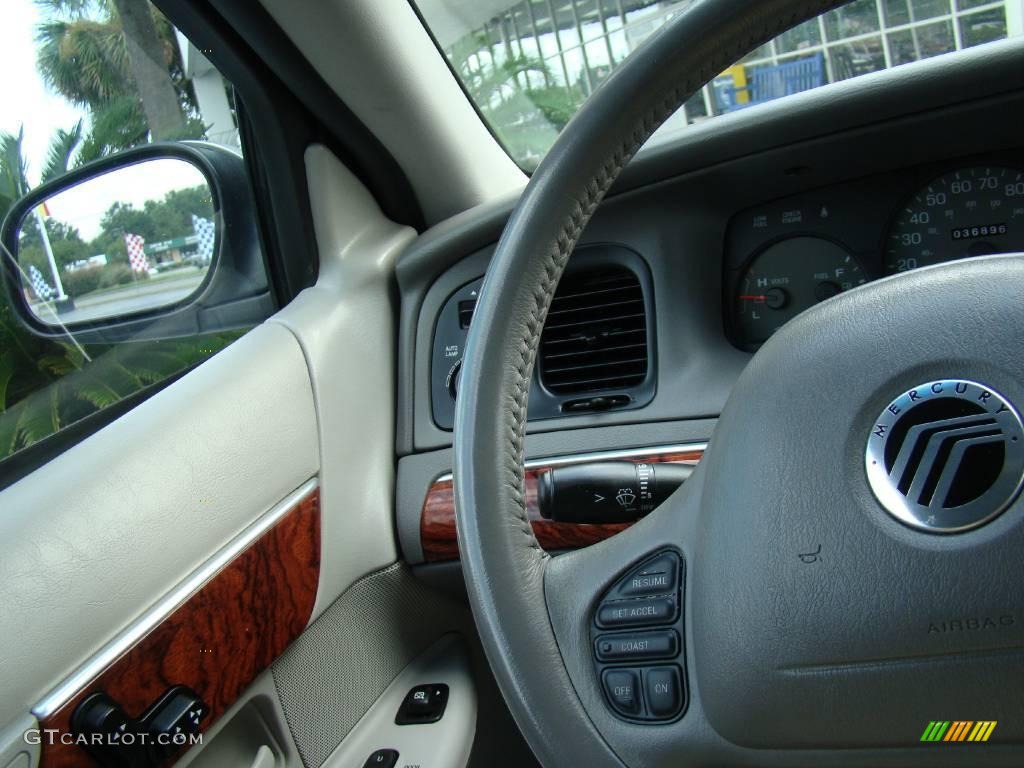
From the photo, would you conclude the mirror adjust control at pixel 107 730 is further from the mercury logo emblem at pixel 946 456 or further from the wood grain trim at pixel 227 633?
the mercury logo emblem at pixel 946 456

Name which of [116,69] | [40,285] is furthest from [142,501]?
[116,69]

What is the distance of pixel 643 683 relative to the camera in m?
0.82

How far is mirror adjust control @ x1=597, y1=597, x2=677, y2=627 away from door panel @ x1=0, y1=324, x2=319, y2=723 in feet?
2.22

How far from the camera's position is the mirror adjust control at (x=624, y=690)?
2.69ft

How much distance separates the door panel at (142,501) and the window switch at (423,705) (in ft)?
1.66

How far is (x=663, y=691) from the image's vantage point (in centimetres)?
82

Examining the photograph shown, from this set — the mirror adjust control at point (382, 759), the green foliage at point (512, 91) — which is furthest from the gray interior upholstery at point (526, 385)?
the green foliage at point (512, 91)

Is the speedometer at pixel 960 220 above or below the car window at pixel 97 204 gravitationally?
below

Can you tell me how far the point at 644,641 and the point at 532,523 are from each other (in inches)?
33.3

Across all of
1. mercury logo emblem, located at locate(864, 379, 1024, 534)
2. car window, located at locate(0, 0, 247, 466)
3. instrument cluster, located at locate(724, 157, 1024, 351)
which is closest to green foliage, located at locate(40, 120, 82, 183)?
car window, located at locate(0, 0, 247, 466)

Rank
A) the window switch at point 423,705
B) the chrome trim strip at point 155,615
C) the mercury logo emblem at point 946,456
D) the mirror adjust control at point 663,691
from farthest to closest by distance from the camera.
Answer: the window switch at point 423,705 → the chrome trim strip at point 155,615 → the mirror adjust control at point 663,691 → the mercury logo emblem at point 946,456

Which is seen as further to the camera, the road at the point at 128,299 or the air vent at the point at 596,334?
the air vent at the point at 596,334

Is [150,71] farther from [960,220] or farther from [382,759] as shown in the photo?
[960,220]

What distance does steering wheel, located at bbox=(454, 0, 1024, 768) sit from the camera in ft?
2.36
